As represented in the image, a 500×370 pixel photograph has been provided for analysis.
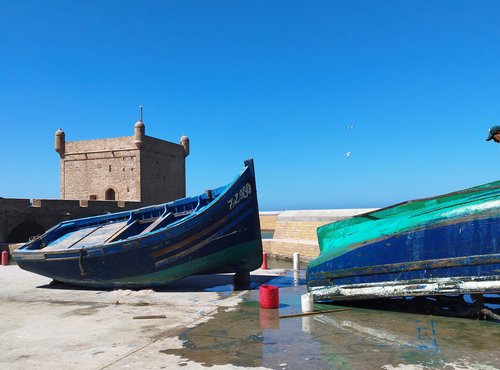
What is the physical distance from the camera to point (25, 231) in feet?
92.3

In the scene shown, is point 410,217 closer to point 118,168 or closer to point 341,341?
point 341,341

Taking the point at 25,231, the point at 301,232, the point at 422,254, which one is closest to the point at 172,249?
the point at 422,254

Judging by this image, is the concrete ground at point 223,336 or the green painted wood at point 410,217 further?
the green painted wood at point 410,217

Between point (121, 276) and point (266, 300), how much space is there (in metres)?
3.64

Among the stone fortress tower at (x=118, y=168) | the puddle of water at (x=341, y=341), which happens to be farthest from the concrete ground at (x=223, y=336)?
the stone fortress tower at (x=118, y=168)

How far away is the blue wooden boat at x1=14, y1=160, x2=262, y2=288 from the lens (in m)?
8.83

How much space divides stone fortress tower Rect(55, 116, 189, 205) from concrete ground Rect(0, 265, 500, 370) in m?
29.4

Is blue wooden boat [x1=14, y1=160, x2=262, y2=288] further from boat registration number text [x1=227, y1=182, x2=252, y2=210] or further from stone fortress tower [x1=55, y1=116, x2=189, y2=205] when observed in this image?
stone fortress tower [x1=55, y1=116, x2=189, y2=205]

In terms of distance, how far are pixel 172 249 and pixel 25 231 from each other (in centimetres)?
2360

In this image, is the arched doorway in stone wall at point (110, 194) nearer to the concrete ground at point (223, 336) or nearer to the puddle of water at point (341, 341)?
the concrete ground at point (223, 336)

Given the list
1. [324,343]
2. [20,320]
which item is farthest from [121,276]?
[324,343]

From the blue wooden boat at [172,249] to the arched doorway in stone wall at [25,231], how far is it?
762 inches

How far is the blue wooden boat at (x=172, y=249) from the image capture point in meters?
8.83

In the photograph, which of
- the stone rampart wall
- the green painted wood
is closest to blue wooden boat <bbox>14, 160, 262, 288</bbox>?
the green painted wood
